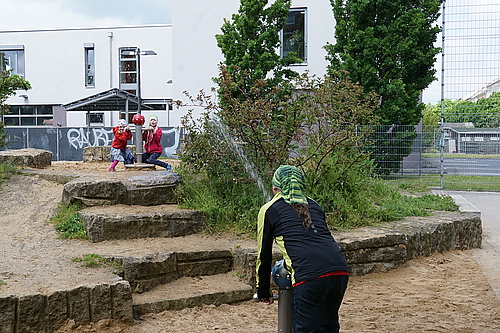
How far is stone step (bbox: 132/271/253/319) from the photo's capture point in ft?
17.4

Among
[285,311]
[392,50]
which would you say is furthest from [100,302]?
[392,50]

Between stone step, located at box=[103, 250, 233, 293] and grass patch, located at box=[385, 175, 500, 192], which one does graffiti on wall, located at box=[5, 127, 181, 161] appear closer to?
grass patch, located at box=[385, 175, 500, 192]

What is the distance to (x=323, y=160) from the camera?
761 centimetres

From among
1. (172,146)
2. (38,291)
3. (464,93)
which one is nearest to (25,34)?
(172,146)

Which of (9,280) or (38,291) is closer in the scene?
(38,291)

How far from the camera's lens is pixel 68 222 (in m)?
6.98

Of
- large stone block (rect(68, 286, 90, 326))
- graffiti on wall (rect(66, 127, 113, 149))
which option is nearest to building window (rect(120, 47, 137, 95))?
graffiti on wall (rect(66, 127, 113, 149))

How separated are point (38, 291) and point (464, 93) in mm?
12272

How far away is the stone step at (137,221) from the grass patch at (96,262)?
813mm

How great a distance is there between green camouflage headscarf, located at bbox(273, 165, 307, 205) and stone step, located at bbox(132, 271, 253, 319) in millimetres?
2352

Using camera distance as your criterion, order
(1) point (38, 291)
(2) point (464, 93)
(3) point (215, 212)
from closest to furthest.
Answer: (1) point (38, 291), (3) point (215, 212), (2) point (464, 93)

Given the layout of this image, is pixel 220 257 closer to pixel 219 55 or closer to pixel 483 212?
pixel 483 212

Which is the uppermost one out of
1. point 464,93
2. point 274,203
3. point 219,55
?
point 219,55

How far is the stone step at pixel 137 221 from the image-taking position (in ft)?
21.4
